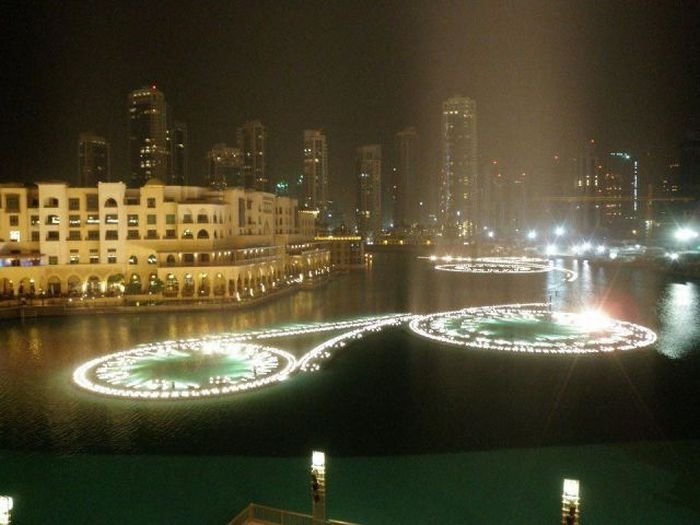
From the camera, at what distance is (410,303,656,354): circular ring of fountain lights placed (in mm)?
15742

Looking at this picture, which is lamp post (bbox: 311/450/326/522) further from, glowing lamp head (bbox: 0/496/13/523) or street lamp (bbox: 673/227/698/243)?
street lamp (bbox: 673/227/698/243)

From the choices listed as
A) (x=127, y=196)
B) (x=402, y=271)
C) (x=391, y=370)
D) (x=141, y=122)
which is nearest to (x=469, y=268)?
(x=402, y=271)

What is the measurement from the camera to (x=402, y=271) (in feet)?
135

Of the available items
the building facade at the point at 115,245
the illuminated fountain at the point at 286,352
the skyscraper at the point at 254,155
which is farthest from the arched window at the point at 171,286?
the skyscraper at the point at 254,155

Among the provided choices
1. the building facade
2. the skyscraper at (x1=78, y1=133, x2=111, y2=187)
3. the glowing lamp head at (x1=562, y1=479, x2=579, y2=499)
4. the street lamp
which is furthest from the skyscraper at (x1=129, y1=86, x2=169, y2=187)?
the glowing lamp head at (x1=562, y1=479, x2=579, y2=499)

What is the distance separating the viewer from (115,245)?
23.6 metres

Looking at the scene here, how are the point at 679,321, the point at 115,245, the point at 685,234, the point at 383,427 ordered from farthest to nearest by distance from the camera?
the point at 685,234 → the point at 115,245 → the point at 679,321 → the point at 383,427

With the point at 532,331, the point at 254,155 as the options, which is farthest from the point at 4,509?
the point at 254,155

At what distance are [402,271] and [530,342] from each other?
24.9 metres

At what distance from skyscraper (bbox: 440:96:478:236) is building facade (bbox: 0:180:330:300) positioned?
67.1m

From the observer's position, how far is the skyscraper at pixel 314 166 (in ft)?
246

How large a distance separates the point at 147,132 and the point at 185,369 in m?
48.9

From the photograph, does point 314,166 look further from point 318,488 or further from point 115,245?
point 318,488

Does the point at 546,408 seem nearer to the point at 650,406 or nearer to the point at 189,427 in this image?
the point at 650,406
